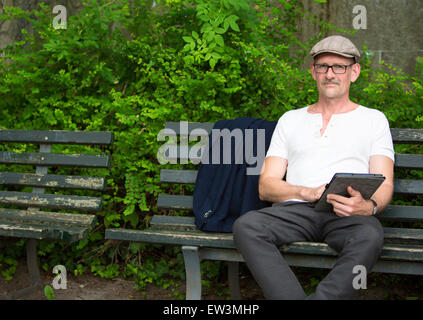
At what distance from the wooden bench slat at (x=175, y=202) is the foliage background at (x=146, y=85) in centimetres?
39

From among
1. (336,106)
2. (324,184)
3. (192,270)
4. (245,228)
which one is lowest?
(192,270)

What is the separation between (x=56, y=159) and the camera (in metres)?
3.98

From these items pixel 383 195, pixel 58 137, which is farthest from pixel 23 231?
pixel 383 195

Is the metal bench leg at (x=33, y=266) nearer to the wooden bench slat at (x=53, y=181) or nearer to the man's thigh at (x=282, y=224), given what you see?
the wooden bench slat at (x=53, y=181)

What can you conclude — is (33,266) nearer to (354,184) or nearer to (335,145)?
(335,145)

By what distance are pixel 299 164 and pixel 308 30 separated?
8.56 feet

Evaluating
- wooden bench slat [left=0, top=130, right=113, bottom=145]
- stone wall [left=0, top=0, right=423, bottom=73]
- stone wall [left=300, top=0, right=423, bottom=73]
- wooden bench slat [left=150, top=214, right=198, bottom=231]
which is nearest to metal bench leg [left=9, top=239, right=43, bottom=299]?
wooden bench slat [left=0, top=130, right=113, bottom=145]

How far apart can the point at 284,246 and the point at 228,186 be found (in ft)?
2.58

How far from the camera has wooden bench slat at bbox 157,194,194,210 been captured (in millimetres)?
3668

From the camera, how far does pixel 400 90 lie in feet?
12.5

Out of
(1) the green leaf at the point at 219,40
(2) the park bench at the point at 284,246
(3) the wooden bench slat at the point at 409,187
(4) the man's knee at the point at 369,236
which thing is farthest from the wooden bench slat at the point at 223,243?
(1) the green leaf at the point at 219,40

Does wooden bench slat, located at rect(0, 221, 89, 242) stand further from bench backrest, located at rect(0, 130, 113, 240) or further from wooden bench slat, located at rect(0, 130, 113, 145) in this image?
wooden bench slat, located at rect(0, 130, 113, 145)
